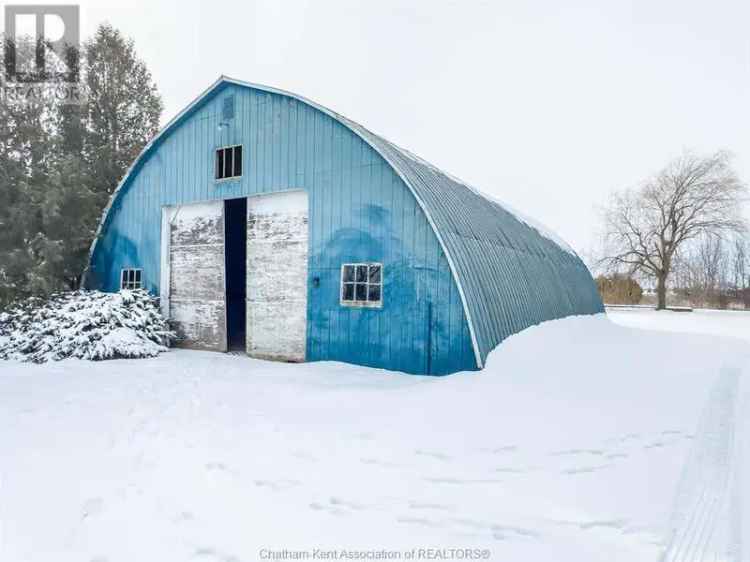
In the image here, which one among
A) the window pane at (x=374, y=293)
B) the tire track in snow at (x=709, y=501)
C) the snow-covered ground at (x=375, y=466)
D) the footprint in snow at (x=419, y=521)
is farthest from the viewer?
the window pane at (x=374, y=293)

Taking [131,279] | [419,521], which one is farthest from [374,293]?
[131,279]

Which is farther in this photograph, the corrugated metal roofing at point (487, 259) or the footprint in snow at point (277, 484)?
the corrugated metal roofing at point (487, 259)

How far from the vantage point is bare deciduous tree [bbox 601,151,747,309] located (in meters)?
32.5

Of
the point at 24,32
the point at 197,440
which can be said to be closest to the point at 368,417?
the point at 197,440

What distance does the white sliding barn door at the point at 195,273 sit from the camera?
11.2 m

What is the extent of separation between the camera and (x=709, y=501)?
346cm

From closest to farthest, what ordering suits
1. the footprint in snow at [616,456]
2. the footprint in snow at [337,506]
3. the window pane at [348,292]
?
the footprint in snow at [337,506], the footprint in snow at [616,456], the window pane at [348,292]

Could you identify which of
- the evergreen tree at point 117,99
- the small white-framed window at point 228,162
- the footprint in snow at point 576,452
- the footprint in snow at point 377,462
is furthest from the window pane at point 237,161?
the evergreen tree at point 117,99

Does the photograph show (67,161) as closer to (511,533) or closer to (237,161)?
(237,161)

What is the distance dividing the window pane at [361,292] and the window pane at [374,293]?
3.9 inches

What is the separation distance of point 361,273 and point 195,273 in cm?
503

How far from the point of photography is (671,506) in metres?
3.39

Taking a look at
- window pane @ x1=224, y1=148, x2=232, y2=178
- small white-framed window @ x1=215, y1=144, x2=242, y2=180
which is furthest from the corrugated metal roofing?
window pane @ x1=224, y1=148, x2=232, y2=178

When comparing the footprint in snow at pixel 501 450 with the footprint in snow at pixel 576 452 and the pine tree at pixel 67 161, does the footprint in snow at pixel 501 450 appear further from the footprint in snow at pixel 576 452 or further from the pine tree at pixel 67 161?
the pine tree at pixel 67 161
